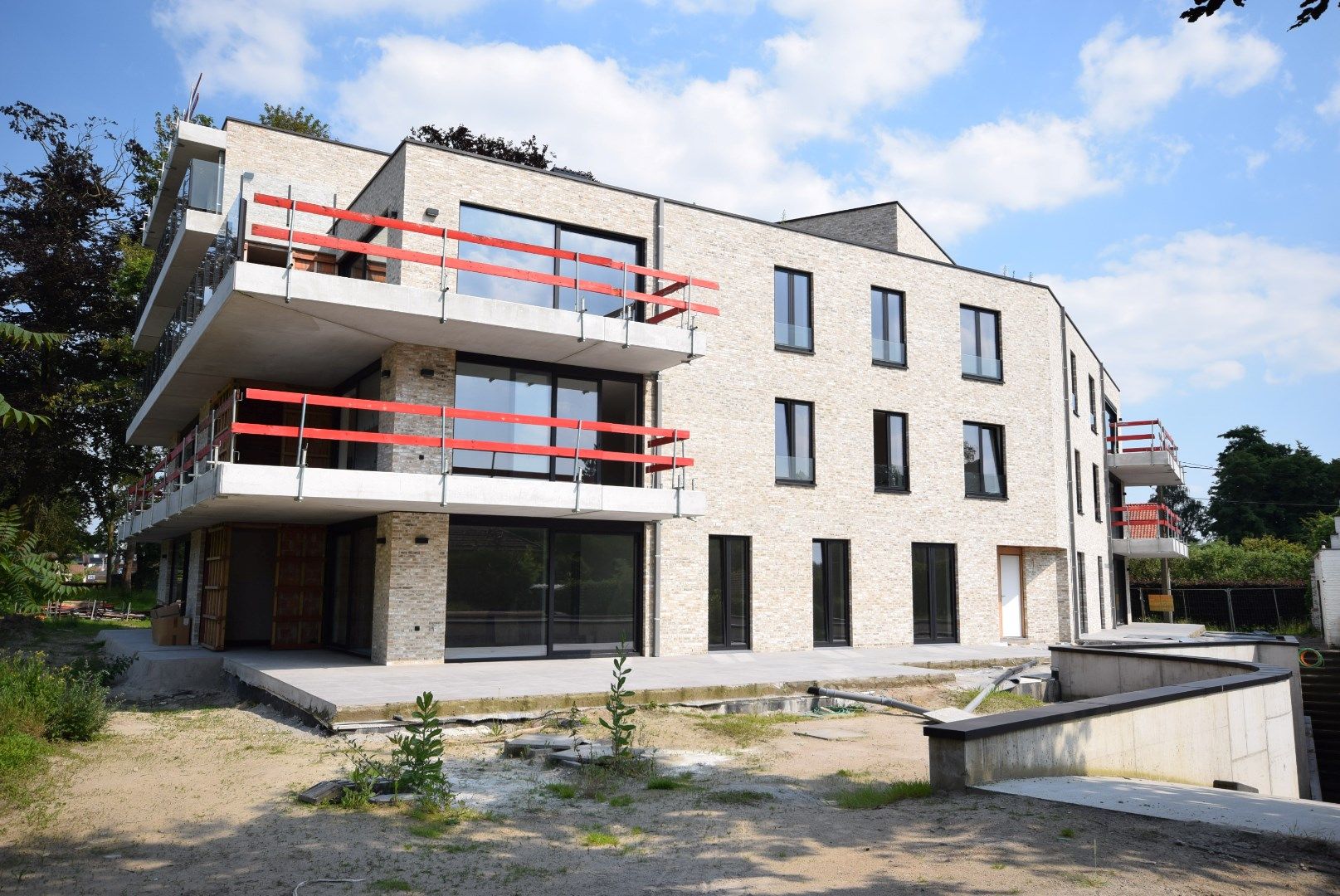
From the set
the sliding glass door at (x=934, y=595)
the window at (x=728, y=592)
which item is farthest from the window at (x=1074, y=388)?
the window at (x=728, y=592)

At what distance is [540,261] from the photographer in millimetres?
15852

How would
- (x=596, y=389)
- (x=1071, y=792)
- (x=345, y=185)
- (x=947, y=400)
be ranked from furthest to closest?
(x=947, y=400) < (x=345, y=185) < (x=596, y=389) < (x=1071, y=792)

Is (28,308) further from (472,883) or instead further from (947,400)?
(472,883)

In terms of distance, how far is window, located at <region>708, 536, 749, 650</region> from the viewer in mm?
17422

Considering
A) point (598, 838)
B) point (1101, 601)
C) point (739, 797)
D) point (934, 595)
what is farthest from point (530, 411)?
point (1101, 601)

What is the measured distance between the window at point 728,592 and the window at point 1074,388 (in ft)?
42.8

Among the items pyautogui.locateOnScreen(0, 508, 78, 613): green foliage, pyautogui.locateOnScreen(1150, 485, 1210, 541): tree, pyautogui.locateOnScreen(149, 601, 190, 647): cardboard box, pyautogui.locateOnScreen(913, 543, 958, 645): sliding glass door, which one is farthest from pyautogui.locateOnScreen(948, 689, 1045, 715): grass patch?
pyautogui.locateOnScreen(1150, 485, 1210, 541): tree

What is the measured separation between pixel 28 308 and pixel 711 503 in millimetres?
21187

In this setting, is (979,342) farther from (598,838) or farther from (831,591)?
(598,838)

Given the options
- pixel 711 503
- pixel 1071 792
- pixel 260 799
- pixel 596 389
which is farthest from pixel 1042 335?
pixel 260 799

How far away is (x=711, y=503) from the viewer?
17.4 m

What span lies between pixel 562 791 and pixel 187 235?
1516 cm

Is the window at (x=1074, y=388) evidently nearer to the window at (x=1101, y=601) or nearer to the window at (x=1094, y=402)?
the window at (x=1094, y=402)

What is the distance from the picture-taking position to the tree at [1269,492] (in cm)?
5644
